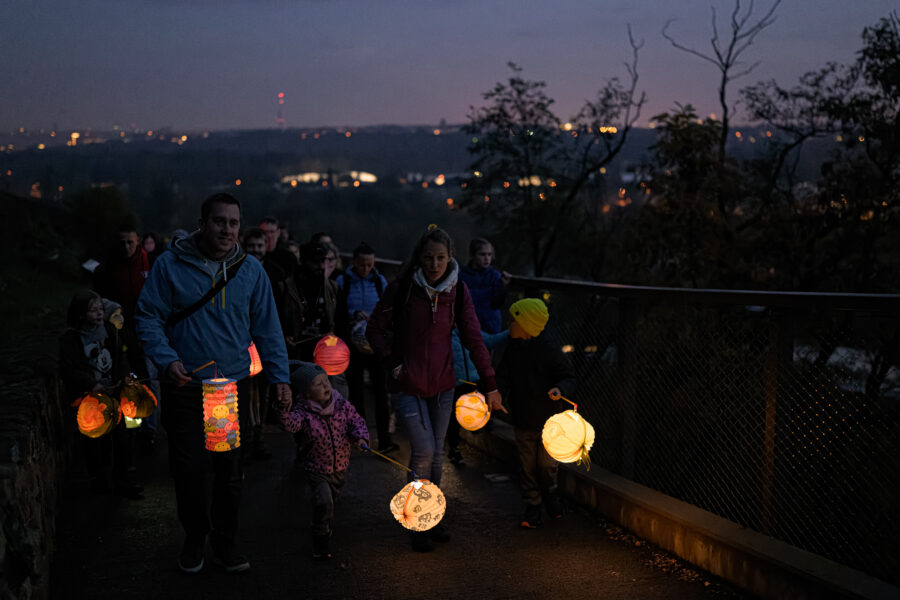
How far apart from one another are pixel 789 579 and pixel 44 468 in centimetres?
424

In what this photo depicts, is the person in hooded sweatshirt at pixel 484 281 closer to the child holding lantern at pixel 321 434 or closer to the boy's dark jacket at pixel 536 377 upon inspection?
the boy's dark jacket at pixel 536 377

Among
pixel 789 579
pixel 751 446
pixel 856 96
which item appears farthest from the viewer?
pixel 856 96

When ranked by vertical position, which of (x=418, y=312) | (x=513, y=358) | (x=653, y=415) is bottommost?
(x=653, y=415)

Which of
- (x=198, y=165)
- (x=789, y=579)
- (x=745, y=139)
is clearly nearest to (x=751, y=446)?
(x=789, y=579)

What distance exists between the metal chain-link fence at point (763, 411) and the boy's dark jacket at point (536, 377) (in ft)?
2.42

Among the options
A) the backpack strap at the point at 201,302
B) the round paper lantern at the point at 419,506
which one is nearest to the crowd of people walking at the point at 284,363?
the backpack strap at the point at 201,302

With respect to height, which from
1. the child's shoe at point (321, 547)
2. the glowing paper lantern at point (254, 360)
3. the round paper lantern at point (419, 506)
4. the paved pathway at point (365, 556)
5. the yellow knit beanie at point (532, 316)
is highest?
the yellow knit beanie at point (532, 316)

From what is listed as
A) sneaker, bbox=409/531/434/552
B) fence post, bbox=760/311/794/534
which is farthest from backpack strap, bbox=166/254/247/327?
fence post, bbox=760/311/794/534

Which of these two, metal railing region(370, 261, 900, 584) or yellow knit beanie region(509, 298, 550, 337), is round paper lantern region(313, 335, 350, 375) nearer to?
metal railing region(370, 261, 900, 584)

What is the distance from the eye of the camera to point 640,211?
21.8 meters

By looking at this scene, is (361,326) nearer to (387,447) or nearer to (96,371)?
(387,447)

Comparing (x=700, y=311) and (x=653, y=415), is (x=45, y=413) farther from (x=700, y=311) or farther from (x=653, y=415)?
(x=700, y=311)

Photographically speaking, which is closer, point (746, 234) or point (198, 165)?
point (746, 234)

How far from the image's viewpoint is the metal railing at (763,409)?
4.68 metres
